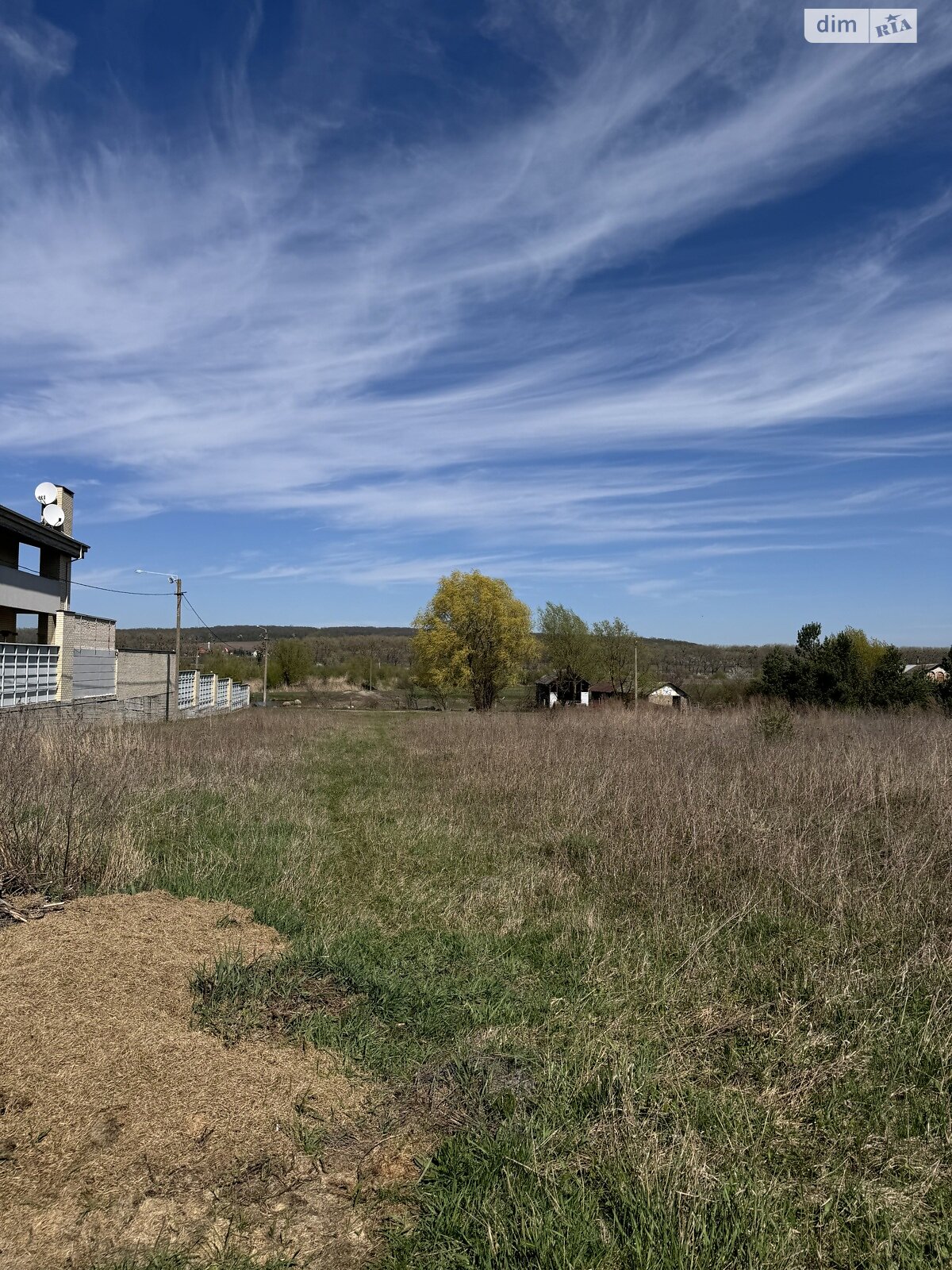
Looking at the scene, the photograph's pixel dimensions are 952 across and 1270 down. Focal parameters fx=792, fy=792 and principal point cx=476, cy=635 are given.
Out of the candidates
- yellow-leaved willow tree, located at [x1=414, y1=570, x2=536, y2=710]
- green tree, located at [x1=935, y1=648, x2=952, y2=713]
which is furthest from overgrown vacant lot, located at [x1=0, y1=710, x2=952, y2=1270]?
yellow-leaved willow tree, located at [x1=414, y1=570, x2=536, y2=710]

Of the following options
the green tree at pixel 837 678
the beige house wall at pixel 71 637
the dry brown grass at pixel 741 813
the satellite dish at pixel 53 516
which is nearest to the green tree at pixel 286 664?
the beige house wall at pixel 71 637

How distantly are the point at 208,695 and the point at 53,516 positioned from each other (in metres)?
16.9

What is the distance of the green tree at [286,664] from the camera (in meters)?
82.4

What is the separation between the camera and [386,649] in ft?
406

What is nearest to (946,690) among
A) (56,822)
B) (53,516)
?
(56,822)

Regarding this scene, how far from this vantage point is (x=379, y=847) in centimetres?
875

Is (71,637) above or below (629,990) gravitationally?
above

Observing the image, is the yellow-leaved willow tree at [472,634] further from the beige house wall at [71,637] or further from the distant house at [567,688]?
the beige house wall at [71,637]

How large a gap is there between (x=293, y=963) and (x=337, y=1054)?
3.39 ft

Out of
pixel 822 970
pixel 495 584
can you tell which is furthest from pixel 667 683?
pixel 822 970

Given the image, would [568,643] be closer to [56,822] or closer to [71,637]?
[71,637]

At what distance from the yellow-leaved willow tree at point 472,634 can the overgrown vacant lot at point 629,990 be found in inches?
1651

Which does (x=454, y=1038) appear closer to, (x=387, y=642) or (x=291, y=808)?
(x=291, y=808)

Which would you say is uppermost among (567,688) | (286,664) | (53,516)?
(53,516)
